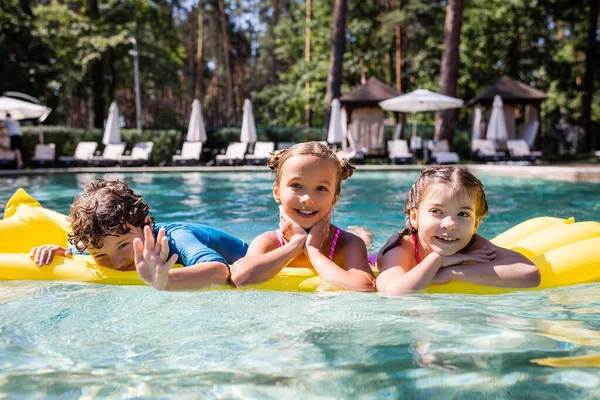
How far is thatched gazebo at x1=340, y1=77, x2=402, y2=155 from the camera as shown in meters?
21.5

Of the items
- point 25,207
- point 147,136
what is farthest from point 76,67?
point 25,207

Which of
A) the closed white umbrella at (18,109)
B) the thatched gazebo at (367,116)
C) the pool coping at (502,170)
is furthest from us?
the thatched gazebo at (367,116)

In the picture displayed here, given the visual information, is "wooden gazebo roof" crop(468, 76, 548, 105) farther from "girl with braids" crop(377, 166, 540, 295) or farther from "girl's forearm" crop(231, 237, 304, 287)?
"girl's forearm" crop(231, 237, 304, 287)

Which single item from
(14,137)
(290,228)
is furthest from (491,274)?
(14,137)

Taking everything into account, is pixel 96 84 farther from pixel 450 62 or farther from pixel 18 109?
pixel 450 62

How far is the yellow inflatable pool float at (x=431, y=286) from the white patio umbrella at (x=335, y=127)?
15.6 metres

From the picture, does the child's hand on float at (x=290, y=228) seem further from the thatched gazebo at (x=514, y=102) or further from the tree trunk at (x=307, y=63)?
the tree trunk at (x=307, y=63)

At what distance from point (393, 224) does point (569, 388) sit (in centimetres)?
564

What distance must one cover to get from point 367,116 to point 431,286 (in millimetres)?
19273

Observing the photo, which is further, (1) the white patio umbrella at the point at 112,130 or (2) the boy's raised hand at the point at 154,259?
(1) the white patio umbrella at the point at 112,130

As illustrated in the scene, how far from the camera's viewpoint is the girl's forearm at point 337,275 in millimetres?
2828

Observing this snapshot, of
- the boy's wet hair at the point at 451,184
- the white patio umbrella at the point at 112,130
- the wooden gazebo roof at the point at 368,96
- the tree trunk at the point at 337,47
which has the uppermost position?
the tree trunk at the point at 337,47

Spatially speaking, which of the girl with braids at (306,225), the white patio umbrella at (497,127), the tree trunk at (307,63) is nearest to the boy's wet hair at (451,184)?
the girl with braids at (306,225)

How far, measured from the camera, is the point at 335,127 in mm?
19469
